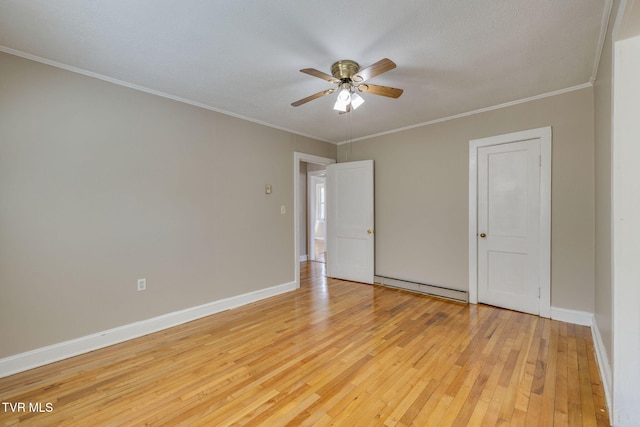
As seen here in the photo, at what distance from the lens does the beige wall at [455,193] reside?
2.85 meters

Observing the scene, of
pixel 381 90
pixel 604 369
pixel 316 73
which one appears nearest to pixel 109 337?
pixel 316 73

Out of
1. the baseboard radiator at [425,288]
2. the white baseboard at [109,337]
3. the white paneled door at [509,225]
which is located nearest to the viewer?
the white baseboard at [109,337]

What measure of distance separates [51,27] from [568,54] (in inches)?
150

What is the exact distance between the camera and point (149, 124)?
9.34 feet

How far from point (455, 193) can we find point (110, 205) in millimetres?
3921

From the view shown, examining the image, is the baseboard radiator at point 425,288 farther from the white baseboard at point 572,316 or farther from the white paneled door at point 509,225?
the white baseboard at point 572,316

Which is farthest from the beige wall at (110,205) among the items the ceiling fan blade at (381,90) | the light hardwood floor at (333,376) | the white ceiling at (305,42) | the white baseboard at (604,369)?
the white baseboard at (604,369)

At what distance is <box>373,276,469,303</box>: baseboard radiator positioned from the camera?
11.9ft

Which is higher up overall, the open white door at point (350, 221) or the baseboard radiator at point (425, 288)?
the open white door at point (350, 221)

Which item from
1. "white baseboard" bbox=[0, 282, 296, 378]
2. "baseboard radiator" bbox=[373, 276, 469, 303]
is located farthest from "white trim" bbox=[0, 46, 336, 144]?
"baseboard radiator" bbox=[373, 276, 469, 303]

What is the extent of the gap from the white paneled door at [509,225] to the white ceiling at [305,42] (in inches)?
28.3

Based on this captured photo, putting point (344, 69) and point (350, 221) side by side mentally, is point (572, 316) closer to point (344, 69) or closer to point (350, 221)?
point (350, 221)

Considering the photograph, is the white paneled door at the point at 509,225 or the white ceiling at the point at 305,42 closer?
the white ceiling at the point at 305,42
